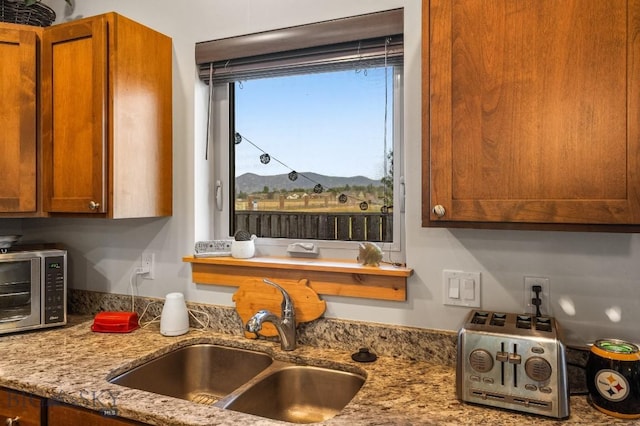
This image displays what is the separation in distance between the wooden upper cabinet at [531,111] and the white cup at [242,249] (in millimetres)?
828

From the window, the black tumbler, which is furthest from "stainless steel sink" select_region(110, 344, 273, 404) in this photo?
the black tumbler

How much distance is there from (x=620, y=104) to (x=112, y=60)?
1606 mm

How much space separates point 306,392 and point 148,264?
94cm

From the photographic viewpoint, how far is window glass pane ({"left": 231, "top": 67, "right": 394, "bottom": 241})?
175 centimetres

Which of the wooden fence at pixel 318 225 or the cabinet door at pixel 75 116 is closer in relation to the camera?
the cabinet door at pixel 75 116

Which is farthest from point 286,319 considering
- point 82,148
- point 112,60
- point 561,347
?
point 112,60

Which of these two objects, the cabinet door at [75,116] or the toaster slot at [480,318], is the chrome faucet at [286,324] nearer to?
the toaster slot at [480,318]

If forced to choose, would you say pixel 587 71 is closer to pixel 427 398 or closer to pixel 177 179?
pixel 427 398

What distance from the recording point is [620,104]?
1.03m

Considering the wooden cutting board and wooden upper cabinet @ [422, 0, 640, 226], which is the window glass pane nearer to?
the wooden cutting board

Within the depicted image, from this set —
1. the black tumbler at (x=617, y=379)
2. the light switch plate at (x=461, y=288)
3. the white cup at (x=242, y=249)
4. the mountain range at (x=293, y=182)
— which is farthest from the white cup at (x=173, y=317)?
the black tumbler at (x=617, y=379)

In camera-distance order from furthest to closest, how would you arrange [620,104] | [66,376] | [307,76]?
[307,76]
[66,376]
[620,104]

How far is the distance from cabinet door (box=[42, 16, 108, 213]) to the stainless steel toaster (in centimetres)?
135

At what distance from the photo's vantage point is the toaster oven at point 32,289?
1717mm
